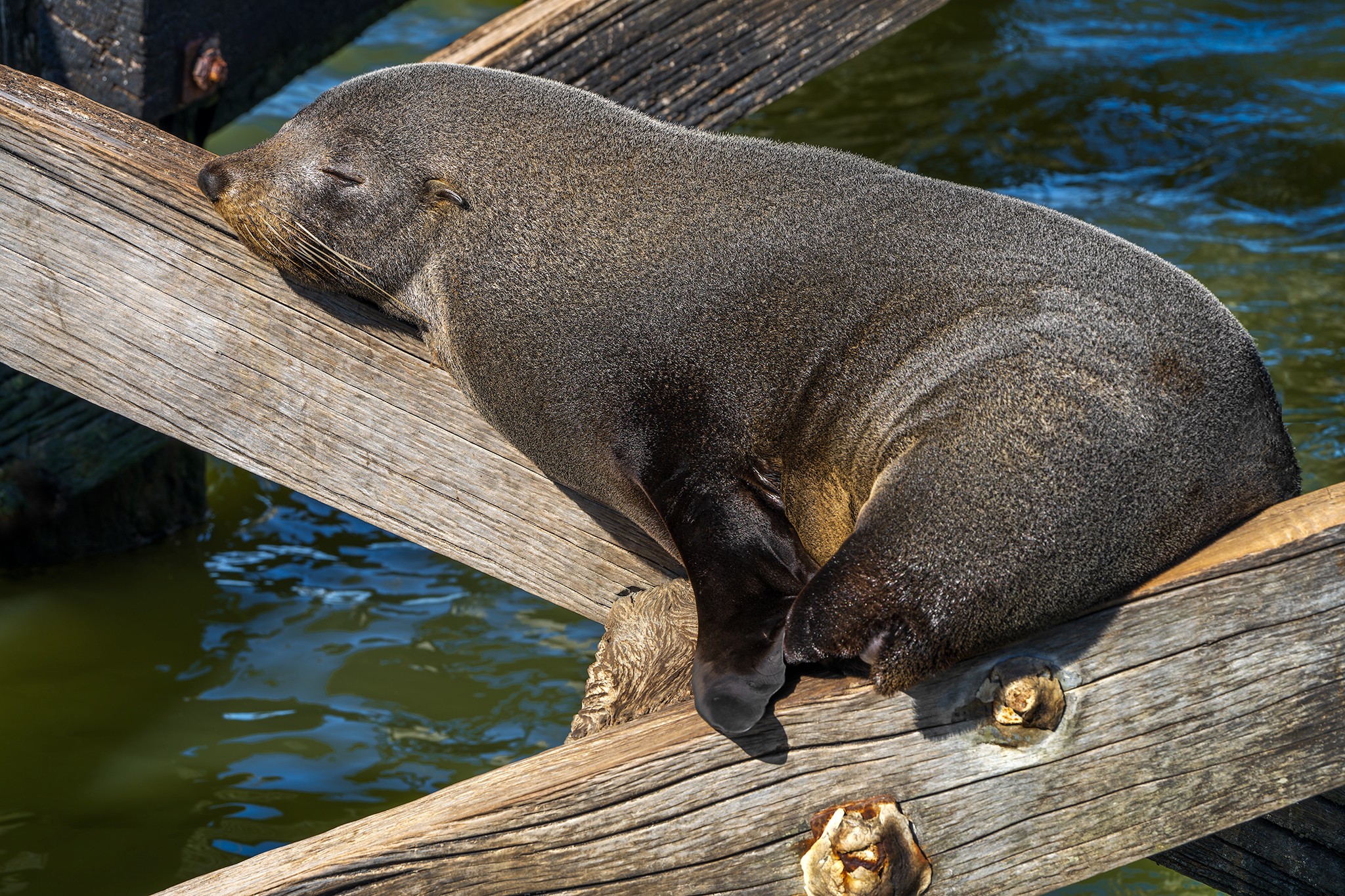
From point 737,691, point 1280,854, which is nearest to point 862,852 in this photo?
point 737,691

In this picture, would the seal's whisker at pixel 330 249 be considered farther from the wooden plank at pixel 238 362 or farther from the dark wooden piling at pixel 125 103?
the dark wooden piling at pixel 125 103

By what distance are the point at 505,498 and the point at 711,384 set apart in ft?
1.68

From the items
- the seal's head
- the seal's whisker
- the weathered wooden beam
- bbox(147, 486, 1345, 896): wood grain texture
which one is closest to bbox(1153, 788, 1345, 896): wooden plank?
bbox(147, 486, 1345, 896): wood grain texture

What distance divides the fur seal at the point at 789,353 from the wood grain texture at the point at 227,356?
9 cm

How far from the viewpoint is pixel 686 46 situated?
4.01 meters

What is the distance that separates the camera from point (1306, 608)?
2.04 metres

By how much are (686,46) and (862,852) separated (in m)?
2.76

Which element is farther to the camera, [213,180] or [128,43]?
[128,43]

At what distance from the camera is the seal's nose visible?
8.04 feet

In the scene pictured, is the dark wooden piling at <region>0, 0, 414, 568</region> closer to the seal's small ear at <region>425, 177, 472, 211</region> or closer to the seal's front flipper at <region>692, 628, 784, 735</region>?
→ the seal's small ear at <region>425, 177, 472, 211</region>

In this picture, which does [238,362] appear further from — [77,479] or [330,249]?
[77,479]

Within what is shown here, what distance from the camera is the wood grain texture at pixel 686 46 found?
3.68 meters

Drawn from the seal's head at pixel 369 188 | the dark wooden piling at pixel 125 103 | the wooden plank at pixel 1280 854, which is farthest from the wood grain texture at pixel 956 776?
the dark wooden piling at pixel 125 103

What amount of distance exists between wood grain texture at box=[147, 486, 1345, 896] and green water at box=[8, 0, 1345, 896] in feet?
5.88
